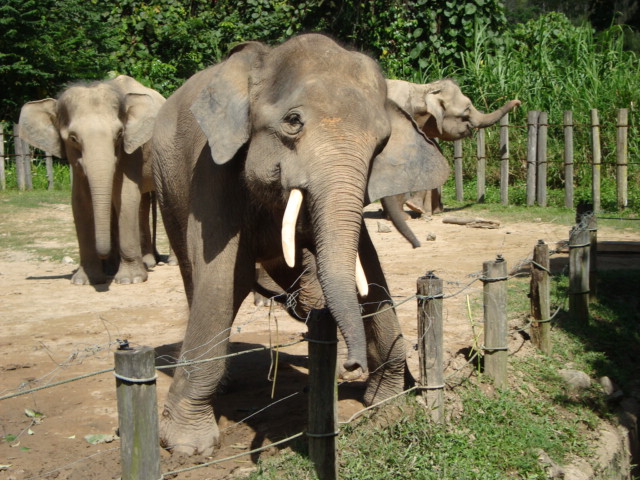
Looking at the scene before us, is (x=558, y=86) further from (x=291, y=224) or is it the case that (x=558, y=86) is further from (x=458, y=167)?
(x=291, y=224)

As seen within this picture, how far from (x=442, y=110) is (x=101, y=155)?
5940 millimetres

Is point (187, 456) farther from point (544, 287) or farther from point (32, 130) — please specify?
point (32, 130)

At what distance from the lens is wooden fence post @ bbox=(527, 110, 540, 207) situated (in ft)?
46.8

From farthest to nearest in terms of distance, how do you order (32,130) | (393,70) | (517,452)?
(393,70) → (32,130) → (517,452)

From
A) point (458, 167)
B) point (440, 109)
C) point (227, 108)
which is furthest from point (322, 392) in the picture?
point (458, 167)

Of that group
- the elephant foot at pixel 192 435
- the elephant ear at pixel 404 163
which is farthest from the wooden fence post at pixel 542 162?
the elephant foot at pixel 192 435

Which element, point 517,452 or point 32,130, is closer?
point 517,452

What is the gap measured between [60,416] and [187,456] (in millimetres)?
1011

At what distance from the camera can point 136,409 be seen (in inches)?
117

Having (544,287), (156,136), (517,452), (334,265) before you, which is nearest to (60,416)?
(156,136)

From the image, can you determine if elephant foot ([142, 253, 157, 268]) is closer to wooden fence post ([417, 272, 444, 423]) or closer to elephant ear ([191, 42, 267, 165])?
elephant ear ([191, 42, 267, 165])

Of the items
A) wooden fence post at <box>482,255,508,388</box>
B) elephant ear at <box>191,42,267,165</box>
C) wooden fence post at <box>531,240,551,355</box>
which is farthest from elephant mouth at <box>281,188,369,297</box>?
wooden fence post at <box>531,240,551,355</box>

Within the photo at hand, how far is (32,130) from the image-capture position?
31.5ft

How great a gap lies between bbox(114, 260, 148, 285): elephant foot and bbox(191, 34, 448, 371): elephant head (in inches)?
194
